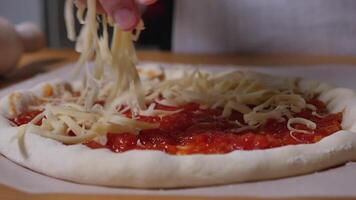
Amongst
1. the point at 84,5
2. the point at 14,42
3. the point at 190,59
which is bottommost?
the point at 190,59

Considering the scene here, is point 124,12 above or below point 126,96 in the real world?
above

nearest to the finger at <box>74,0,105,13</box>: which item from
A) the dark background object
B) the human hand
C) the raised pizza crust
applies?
the human hand

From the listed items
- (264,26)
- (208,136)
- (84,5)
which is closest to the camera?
(208,136)

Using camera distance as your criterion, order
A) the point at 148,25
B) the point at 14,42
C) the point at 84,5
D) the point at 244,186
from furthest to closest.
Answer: the point at 148,25
the point at 14,42
the point at 84,5
the point at 244,186

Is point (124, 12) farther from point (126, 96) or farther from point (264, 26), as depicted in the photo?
point (264, 26)

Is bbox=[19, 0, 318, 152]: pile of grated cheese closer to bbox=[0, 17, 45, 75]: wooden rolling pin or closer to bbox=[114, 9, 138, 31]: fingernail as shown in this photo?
bbox=[114, 9, 138, 31]: fingernail

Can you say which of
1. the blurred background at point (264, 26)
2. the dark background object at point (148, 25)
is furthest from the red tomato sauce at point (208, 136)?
the dark background object at point (148, 25)

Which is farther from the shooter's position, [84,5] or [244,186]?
[84,5]

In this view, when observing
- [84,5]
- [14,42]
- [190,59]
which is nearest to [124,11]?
[84,5]
